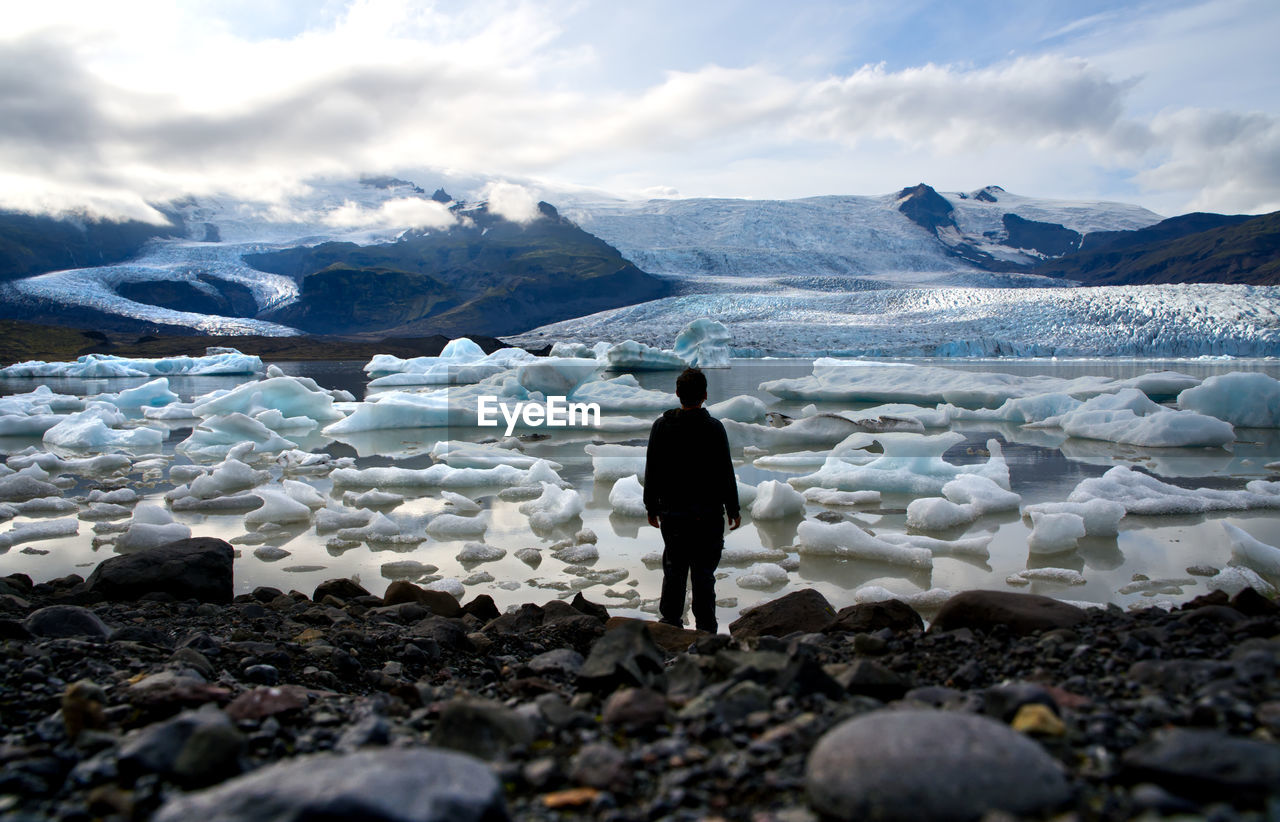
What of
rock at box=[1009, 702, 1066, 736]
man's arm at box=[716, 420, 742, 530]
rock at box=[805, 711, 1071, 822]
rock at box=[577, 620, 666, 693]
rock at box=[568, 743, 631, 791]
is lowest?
rock at box=[577, 620, 666, 693]

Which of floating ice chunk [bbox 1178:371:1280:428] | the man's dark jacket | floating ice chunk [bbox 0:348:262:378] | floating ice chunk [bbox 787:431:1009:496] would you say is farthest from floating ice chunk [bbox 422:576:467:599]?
floating ice chunk [bbox 0:348:262:378]

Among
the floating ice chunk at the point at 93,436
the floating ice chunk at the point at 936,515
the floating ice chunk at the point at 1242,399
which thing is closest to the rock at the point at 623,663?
the floating ice chunk at the point at 936,515

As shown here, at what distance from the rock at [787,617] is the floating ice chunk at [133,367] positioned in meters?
29.6

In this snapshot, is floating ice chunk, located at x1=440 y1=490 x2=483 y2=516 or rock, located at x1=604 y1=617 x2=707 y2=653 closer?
rock, located at x1=604 y1=617 x2=707 y2=653

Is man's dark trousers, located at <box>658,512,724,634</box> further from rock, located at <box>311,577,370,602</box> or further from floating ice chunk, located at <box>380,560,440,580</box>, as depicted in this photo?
floating ice chunk, located at <box>380,560,440,580</box>

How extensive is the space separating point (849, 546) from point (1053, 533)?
109cm

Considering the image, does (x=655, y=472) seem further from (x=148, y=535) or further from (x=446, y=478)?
(x=446, y=478)

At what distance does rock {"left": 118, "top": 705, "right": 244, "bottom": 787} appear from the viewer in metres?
1.31

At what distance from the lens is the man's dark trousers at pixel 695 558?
2846mm

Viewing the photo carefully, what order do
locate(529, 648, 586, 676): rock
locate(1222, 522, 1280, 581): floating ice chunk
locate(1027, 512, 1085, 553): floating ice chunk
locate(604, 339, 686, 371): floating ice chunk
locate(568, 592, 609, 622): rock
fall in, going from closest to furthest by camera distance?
locate(529, 648, 586, 676): rock
locate(568, 592, 609, 622): rock
locate(1222, 522, 1280, 581): floating ice chunk
locate(1027, 512, 1085, 553): floating ice chunk
locate(604, 339, 686, 371): floating ice chunk

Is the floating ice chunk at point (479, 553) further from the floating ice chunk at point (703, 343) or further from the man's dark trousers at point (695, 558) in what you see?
the floating ice chunk at point (703, 343)

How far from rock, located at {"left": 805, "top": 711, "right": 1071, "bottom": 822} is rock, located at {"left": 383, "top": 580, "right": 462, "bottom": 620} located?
7.52 feet

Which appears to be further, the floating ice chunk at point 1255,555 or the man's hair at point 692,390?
the floating ice chunk at point 1255,555

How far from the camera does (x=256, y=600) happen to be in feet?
11.3
